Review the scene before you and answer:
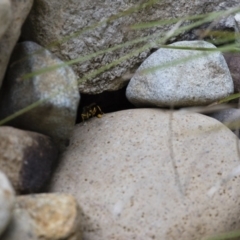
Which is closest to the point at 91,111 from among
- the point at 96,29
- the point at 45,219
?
the point at 96,29

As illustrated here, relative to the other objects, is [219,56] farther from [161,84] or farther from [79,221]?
[79,221]

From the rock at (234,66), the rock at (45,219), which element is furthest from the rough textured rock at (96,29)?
the rock at (45,219)

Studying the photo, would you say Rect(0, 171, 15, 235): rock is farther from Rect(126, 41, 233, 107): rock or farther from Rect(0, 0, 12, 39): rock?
Rect(126, 41, 233, 107): rock

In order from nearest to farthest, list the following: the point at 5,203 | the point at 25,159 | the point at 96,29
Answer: the point at 5,203
the point at 25,159
the point at 96,29

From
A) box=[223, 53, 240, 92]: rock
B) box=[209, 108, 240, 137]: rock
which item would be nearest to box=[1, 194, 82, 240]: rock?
box=[209, 108, 240, 137]: rock

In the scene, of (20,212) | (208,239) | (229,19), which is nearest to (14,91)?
(20,212)

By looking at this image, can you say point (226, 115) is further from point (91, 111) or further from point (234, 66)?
point (91, 111)

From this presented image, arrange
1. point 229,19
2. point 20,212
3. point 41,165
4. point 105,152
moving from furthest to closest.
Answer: point 229,19 < point 105,152 < point 41,165 < point 20,212
